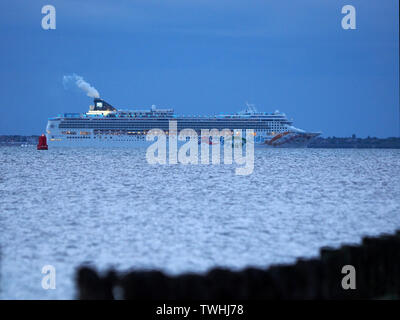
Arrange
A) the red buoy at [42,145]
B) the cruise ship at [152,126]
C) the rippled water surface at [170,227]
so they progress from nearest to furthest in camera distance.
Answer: the rippled water surface at [170,227] → the red buoy at [42,145] → the cruise ship at [152,126]

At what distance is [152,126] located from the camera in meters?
125

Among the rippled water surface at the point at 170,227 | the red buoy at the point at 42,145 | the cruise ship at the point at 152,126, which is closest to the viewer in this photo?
the rippled water surface at the point at 170,227

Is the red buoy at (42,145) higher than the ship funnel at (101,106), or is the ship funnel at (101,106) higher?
the ship funnel at (101,106)

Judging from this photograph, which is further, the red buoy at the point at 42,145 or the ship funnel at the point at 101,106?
the ship funnel at the point at 101,106

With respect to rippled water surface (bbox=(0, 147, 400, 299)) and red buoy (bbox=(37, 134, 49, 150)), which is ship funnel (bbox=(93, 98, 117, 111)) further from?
rippled water surface (bbox=(0, 147, 400, 299))

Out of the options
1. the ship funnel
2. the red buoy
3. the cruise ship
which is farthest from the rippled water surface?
the ship funnel

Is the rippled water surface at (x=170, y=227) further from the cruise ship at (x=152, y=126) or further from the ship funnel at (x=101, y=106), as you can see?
the ship funnel at (x=101, y=106)

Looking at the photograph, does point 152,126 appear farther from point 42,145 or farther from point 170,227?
point 170,227

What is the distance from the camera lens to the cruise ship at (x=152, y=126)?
12369 centimetres

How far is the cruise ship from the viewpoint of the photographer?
123688mm

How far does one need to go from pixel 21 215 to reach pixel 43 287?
876 centimetres

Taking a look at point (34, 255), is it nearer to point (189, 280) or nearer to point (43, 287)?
point (43, 287)

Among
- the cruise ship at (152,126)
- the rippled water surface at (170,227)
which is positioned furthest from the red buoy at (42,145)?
the rippled water surface at (170,227)

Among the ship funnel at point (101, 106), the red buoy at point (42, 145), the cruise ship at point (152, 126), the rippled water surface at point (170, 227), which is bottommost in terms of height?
the rippled water surface at point (170, 227)
